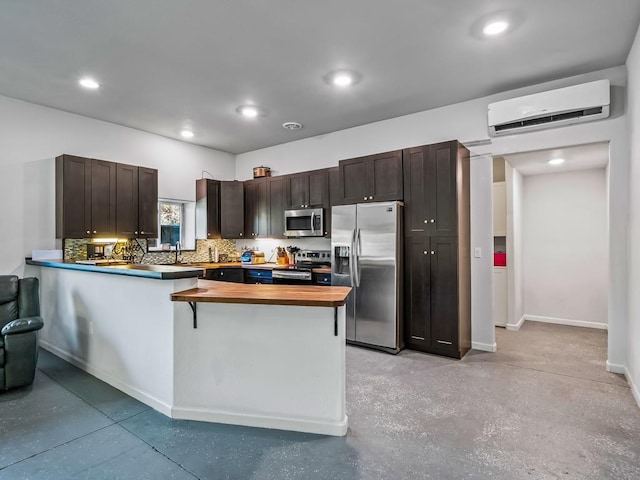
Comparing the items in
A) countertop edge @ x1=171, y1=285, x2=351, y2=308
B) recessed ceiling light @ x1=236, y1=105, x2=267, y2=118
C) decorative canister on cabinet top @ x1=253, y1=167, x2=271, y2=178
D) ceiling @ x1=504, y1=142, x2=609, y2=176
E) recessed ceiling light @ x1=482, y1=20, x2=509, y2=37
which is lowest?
countertop edge @ x1=171, y1=285, x2=351, y2=308

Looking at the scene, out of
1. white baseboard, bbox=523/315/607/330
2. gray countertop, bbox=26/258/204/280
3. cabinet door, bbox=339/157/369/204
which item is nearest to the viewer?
gray countertop, bbox=26/258/204/280

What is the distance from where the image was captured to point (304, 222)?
210 inches

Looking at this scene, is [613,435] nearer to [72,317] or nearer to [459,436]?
[459,436]

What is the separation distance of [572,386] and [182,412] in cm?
322

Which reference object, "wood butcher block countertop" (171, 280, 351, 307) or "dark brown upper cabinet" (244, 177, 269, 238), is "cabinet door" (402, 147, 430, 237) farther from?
"dark brown upper cabinet" (244, 177, 269, 238)

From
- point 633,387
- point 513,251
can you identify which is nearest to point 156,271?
point 633,387

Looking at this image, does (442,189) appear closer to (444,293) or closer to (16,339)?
(444,293)

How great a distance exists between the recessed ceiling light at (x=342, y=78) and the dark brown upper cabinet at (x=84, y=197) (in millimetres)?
3029

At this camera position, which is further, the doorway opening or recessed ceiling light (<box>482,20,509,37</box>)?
the doorway opening

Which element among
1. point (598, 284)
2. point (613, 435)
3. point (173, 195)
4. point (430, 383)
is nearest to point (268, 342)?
point (430, 383)

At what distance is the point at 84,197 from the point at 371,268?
3.58 meters

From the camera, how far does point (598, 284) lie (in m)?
5.17

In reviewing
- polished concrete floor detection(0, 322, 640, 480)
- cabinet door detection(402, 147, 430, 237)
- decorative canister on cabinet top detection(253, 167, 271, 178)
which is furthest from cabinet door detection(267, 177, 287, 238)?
polished concrete floor detection(0, 322, 640, 480)

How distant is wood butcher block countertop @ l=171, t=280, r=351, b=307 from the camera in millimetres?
2172
